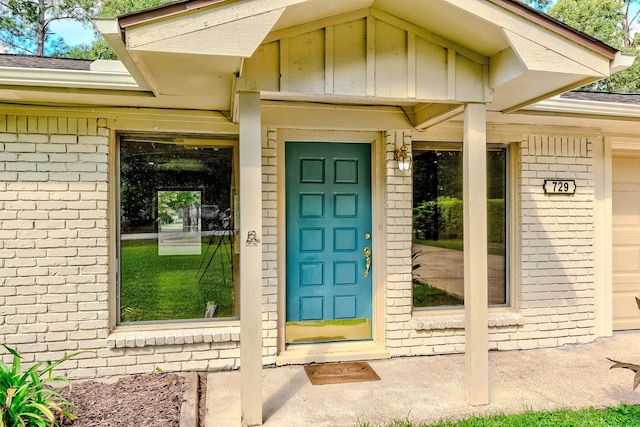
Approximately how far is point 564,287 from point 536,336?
61 cm

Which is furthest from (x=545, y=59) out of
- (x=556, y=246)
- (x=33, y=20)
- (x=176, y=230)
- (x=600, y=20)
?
(x=33, y=20)

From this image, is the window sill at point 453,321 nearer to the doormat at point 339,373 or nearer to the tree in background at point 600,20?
the doormat at point 339,373

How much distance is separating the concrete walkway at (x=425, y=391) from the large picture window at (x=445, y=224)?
68 centimetres

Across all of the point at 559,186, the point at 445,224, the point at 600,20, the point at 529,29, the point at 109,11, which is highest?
the point at 600,20

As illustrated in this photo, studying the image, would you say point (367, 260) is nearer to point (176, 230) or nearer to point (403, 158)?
point (403, 158)

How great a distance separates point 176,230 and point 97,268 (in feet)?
2.40

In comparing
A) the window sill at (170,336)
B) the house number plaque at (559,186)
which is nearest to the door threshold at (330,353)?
the window sill at (170,336)

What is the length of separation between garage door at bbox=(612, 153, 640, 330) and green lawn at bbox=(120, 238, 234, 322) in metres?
4.42

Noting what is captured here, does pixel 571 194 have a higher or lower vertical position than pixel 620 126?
lower

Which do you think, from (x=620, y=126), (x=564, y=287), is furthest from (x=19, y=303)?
(x=620, y=126)

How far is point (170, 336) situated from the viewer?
12.8ft

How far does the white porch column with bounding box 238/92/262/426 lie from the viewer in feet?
9.54

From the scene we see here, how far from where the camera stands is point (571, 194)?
476 cm

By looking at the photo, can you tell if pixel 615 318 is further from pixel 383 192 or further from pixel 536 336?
pixel 383 192
